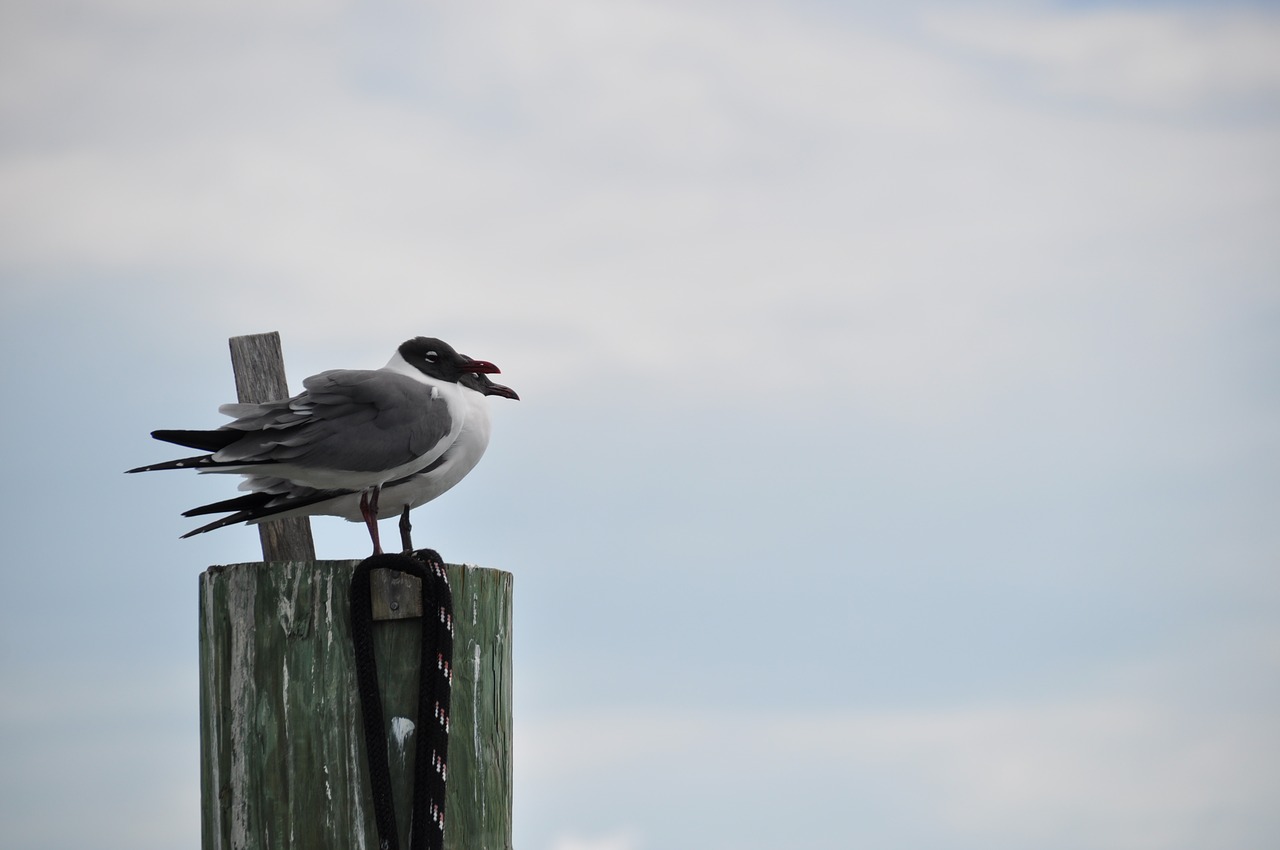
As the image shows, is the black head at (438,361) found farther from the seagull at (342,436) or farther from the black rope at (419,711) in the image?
the black rope at (419,711)

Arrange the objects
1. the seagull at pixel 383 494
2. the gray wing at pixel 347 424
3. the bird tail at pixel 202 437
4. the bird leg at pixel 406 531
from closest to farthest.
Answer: the bird tail at pixel 202 437 < the gray wing at pixel 347 424 < the seagull at pixel 383 494 < the bird leg at pixel 406 531

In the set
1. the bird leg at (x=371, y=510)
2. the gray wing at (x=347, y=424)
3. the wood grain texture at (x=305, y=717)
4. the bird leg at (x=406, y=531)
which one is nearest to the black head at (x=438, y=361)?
the gray wing at (x=347, y=424)

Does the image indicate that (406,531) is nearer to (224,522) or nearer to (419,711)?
(224,522)

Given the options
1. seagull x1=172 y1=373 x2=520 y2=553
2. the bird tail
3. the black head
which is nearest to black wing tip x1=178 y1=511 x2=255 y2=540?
seagull x1=172 y1=373 x2=520 y2=553

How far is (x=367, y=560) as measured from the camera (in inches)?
148

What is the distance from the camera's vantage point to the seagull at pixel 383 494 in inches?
209

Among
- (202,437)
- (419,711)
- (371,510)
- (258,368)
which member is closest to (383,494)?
(371,510)

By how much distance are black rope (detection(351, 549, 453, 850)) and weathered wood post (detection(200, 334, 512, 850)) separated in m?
0.04

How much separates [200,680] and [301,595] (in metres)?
0.46

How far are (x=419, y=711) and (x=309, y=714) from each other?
0.30 metres

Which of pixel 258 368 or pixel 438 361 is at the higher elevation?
pixel 438 361

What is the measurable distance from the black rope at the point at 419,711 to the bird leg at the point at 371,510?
159cm

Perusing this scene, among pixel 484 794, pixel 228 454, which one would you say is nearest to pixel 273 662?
pixel 484 794

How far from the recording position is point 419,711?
3688 mm
